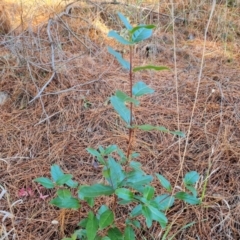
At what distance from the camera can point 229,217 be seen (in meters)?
1.12

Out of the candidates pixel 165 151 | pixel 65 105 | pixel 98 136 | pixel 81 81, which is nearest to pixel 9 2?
pixel 81 81

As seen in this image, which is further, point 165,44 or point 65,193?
point 165,44

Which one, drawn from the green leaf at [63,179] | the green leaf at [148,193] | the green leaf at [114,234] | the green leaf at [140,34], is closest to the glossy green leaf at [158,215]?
the green leaf at [148,193]

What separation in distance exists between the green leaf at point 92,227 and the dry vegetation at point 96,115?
0.22 metres

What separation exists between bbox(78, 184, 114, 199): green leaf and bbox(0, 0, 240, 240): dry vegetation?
297mm

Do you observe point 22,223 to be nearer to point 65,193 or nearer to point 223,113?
point 65,193

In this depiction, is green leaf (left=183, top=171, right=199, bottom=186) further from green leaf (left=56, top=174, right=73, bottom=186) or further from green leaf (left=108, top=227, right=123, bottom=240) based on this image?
green leaf (left=56, top=174, right=73, bottom=186)

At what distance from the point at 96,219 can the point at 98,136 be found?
1.99 feet

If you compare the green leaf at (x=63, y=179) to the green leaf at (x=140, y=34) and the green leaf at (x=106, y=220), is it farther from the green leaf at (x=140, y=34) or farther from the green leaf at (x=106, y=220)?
the green leaf at (x=140, y=34)

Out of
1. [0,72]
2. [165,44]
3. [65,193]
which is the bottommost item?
[165,44]

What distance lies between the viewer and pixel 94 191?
2.84 feet

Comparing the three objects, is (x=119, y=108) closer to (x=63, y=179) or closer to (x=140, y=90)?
(x=140, y=90)

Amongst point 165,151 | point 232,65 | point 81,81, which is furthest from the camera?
point 232,65

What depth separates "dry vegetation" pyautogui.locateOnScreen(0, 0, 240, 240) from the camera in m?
1.15
